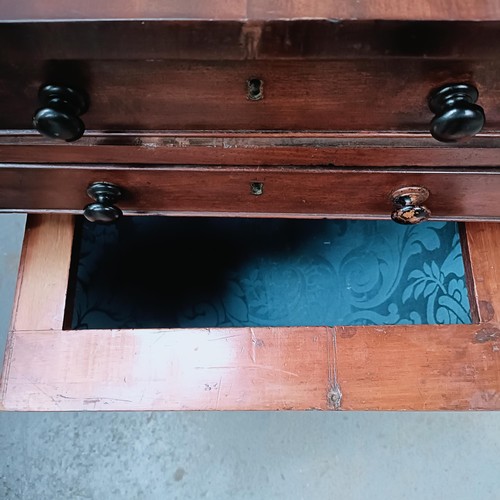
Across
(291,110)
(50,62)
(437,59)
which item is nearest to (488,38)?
(437,59)

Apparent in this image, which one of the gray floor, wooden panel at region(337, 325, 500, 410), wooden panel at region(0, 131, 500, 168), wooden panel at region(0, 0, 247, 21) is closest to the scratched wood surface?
wooden panel at region(0, 0, 247, 21)

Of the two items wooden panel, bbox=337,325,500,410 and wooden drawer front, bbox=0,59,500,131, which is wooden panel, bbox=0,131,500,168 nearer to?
wooden drawer front, bbox=0,59,500,131

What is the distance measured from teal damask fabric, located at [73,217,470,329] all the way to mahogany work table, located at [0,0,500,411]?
2.9 inches

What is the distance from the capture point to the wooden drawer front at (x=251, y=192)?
571 mm

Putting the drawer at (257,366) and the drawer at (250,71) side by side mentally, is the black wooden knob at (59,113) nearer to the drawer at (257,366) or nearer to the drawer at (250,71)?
the drawer at (250,71)

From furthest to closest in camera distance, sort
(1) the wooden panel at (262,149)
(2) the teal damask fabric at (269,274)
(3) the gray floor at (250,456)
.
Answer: (3) the gray floor at (250,456) → (2) the teal damask fabric at (269,274) → (1) the wooden panel at (262,149)

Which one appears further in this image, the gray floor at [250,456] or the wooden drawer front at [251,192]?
the gray floor at [250,456]

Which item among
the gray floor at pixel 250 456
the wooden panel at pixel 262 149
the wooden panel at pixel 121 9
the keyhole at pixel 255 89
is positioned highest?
the wooden panel at pixel 262 149

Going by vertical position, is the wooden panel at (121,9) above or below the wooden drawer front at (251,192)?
below

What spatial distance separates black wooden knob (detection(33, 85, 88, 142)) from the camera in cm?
45

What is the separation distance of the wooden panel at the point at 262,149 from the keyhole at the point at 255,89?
0.18 feet

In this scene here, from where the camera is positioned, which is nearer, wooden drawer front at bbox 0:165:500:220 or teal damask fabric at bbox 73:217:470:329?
wooden drawer front at bbox 0:165:500:220

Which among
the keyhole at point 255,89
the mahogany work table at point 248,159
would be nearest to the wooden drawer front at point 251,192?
the mahogany work table at point 248,159

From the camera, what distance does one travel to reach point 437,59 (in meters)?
0.41
